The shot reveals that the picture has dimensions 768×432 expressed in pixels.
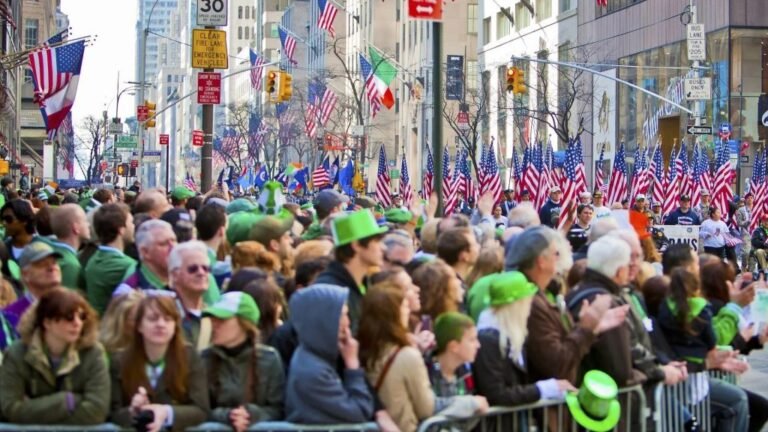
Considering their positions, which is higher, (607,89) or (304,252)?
(607,89)

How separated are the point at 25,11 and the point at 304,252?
9402 centimetres

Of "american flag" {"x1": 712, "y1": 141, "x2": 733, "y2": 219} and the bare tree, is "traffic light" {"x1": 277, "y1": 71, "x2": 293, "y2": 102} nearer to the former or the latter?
"american flag" {"x1": 712, "y1": 141, "x2": 733, "y2": 219}

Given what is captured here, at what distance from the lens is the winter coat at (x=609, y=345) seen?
8.48 meters

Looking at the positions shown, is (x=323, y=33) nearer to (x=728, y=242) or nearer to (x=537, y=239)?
(x=728, y=242)

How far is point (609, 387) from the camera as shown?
8.10 m

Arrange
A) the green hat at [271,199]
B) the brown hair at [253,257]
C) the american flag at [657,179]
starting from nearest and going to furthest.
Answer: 1. the brown hair at [253,257]
2. the green hat at [271,199]
3. the american flag at [657,179]

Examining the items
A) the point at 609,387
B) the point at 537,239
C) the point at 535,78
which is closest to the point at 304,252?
the point at 537,239

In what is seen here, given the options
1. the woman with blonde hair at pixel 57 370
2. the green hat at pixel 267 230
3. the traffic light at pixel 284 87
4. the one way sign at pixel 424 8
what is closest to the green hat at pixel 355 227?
the woman with blonde hair at pixel 57 370

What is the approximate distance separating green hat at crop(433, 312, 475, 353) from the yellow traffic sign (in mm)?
20378

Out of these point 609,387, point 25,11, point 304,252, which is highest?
point 25,11

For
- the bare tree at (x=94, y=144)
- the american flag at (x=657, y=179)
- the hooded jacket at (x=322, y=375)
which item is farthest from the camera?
the bare tree at (x=94, y=144)

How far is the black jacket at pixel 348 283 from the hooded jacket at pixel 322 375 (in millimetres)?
749

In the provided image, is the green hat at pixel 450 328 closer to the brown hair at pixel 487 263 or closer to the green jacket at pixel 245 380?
the green jacket at pixel 245 380

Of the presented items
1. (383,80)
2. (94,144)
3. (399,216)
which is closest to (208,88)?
(399,216)
